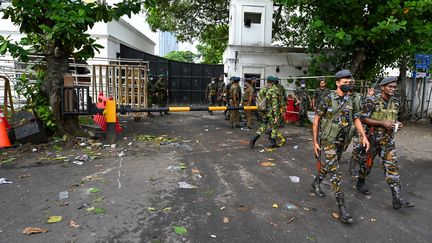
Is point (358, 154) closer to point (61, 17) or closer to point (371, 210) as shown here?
point (371, 210)

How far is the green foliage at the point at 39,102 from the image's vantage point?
7.37m

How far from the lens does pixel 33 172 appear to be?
214 inches

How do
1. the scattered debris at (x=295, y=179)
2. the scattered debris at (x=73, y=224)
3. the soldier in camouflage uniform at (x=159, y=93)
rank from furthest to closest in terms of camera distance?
the soldier in camouflage uniform at (x=159, y=93), the scattered debris at (x=295, y=179), the scattered debris at (x=73, y=224)

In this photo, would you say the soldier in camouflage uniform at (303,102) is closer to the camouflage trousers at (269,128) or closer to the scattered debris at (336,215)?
the camouflage trousers at (269,128)

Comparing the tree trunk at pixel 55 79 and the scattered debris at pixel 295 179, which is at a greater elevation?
the tree trunk at pixel 55 79

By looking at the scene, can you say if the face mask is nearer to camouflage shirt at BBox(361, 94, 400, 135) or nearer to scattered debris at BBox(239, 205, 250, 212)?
camouflage shirt at BBox(361, 94, 400, 135)

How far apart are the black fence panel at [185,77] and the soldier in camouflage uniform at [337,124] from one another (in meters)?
15.3

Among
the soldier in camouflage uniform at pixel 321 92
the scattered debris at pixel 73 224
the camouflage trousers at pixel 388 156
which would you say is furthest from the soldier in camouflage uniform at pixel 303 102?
the scattered debris at pixel 73 224

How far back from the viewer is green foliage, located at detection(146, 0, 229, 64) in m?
20.0

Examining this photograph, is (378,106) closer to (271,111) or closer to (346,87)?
(346,87)

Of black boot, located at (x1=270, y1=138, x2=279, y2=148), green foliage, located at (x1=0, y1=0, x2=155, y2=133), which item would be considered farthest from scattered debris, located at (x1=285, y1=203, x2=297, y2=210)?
green foliage, located at (x1=0, y1=0, x2=155, y2=133)

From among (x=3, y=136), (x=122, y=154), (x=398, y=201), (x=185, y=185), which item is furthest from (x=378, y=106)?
(x=3, y=136)

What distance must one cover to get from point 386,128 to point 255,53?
33.7ft

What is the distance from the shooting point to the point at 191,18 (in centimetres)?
2111
